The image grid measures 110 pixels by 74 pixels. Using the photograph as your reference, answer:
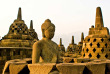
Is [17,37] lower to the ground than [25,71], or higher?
higher

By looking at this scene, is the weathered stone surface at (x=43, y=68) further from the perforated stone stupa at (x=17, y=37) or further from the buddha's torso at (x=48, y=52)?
the perforated stone stupa at (x=17, y=37)

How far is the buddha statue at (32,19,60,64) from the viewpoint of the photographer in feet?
11.5

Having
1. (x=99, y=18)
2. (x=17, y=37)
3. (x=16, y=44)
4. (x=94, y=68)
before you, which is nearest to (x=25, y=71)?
(x=94, y=68)

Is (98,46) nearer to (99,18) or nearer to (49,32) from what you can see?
(99,18)

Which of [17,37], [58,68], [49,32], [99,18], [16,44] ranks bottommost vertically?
[58,68]

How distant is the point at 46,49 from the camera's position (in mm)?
3600

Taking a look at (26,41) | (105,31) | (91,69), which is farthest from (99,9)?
(91,69)

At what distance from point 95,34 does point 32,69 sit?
643 centimetres

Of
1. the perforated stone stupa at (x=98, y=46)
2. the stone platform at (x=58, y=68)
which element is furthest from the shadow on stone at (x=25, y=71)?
the perforated stone stupa at (x=98, y=46)

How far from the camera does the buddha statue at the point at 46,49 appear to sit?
349 centimetres

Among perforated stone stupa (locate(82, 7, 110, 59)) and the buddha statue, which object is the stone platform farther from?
perforated stone stupa (locate(82, 7, 110, 59))

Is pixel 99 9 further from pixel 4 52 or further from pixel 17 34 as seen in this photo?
pixel 4 52

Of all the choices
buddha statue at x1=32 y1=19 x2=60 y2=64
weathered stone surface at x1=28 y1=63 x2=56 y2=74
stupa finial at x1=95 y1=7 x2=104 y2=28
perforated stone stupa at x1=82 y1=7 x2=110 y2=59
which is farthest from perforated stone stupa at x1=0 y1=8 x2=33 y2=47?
weathered stone surface at x1=28 y1=63 x2=56 y2=74

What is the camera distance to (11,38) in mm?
10000
